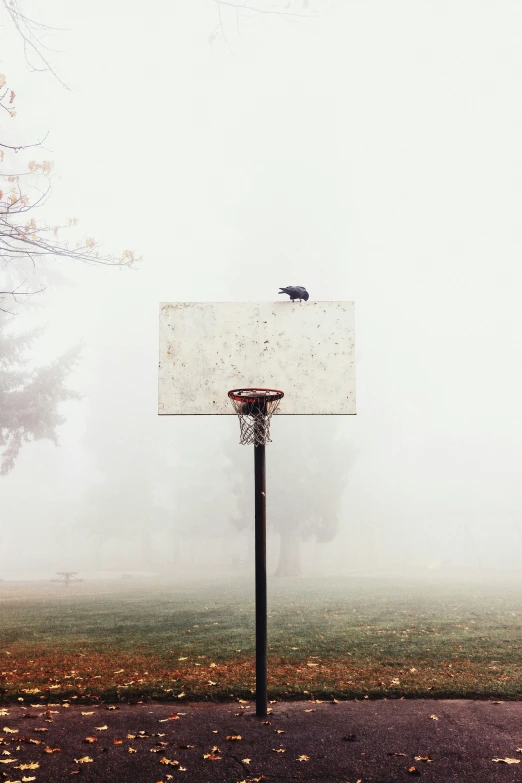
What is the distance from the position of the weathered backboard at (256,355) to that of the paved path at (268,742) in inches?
129

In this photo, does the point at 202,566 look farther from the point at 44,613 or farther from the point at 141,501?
the point at 44,613

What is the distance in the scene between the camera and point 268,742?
545 cm

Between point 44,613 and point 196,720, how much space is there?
12697 millimetres

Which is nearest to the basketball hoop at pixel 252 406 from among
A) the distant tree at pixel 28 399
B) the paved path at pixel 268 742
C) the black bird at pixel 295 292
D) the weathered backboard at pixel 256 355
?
the weathered backboard at pixel 256 355

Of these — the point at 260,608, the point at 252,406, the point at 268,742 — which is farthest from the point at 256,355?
the point at 268,742

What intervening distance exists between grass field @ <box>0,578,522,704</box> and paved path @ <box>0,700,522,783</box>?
709mm

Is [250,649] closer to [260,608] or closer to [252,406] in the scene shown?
[260,608]

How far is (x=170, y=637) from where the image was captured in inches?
486


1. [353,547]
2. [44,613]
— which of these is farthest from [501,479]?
[44,613]

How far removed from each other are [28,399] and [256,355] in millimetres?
22392

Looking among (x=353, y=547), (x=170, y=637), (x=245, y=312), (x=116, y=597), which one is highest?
(x=245, y=312)

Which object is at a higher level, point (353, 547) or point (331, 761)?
point (331, 761)

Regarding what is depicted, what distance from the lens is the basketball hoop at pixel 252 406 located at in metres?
6.85

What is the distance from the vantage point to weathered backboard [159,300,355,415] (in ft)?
22.9
